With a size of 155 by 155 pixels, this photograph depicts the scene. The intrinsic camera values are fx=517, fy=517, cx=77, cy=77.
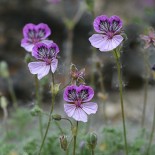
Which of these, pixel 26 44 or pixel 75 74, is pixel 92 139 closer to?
pixel 75 74

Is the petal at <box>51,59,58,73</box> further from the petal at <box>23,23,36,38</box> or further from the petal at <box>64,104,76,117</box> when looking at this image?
the petal at <box>23,23,36,38</box>

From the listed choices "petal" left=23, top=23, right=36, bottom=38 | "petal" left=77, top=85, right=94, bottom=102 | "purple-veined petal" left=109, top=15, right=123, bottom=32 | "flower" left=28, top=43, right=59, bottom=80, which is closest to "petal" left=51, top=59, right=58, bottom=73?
"flower" left=28, top=43, right=59, bottom=80

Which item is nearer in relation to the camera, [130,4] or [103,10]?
[103,10]

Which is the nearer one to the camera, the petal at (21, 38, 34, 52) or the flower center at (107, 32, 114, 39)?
the flower center at (107, 32, 114, 39)

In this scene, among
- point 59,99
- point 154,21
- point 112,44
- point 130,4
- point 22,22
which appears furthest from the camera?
point 130,4

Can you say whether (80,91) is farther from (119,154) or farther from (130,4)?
(130,4)

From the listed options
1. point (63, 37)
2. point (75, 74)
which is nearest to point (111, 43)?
point (75, 74)

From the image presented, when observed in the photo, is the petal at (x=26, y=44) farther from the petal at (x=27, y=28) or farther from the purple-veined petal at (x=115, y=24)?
the purple-veined petal at (x=115, y=24)

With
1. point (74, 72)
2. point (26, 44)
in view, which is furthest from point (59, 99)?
point (74, 72)
